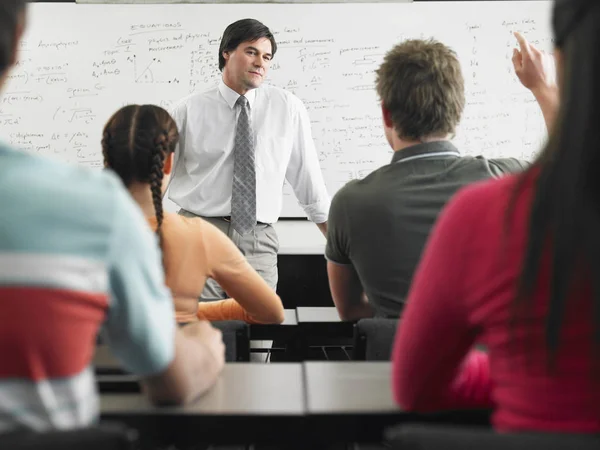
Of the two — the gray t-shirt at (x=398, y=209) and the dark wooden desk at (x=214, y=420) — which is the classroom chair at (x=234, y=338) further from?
the dark wooden desk at (x=214, y=420)

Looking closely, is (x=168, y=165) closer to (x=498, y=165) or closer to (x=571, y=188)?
(x=498, y=165)

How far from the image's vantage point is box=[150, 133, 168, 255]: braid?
1.62 metres

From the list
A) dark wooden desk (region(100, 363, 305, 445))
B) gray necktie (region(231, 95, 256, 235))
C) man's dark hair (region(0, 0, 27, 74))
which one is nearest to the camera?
man's dark hair (region(0, 0, 27, 74))

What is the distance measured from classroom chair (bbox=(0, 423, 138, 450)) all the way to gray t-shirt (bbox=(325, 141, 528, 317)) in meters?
1.06

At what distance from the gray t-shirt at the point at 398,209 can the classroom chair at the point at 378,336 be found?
26 cm

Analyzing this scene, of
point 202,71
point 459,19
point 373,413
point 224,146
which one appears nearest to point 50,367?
point 373,413

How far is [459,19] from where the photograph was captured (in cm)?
405

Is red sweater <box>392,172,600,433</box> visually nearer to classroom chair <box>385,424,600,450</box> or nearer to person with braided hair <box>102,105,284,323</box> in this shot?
classroom chair <box>385,424,600,450</box>

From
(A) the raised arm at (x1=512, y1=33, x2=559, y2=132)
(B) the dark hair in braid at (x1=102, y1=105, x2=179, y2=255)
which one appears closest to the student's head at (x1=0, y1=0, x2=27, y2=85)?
(B) the dark hair in braid at (x1=102, y1=105, x2=179, y2=255)

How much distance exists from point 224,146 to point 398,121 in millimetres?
1558

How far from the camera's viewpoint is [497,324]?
813 millimetres

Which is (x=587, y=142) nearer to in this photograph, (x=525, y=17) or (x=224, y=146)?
(x=224, y=146)

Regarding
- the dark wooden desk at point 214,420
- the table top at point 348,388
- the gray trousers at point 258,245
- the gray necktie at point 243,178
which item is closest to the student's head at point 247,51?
the gray necktie at point 243,178

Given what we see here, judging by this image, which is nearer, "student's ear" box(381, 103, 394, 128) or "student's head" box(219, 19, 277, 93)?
"student's ear" box(381, 103, 394, 128)
